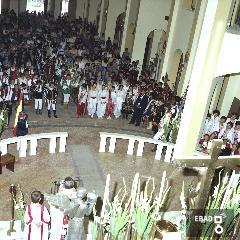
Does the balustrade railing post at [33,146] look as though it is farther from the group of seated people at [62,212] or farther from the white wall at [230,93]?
the white wall at [230,93]

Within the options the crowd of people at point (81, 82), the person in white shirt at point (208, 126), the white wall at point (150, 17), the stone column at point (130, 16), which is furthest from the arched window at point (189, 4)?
the person in white shirt at point (208, 126)

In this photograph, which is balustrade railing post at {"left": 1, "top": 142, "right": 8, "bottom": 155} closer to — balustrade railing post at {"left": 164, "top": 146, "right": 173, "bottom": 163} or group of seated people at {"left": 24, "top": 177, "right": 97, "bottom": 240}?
group of seated people at {"left": 24, "top": 177, "right": 97, "bottom": 240}

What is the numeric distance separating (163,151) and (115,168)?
6.58 ft

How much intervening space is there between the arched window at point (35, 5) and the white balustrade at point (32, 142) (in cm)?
3187

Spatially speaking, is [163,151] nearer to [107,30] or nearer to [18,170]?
[18,170]

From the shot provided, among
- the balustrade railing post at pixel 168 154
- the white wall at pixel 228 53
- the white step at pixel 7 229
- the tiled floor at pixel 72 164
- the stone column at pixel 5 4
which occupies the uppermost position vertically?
the stone column at pixel 5 4

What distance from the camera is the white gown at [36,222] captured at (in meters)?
6.98

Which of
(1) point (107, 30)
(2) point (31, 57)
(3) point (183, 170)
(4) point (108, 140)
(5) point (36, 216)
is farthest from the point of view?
(1) point (107, 30)

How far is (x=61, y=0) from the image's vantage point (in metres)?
39.5

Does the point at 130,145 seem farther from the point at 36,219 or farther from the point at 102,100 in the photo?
the point at 36,219

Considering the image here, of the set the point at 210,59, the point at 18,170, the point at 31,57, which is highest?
the point at 210,59

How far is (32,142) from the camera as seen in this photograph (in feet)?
37.0

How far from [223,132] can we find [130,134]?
10.3 feet

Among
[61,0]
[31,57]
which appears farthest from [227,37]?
[61,0]
